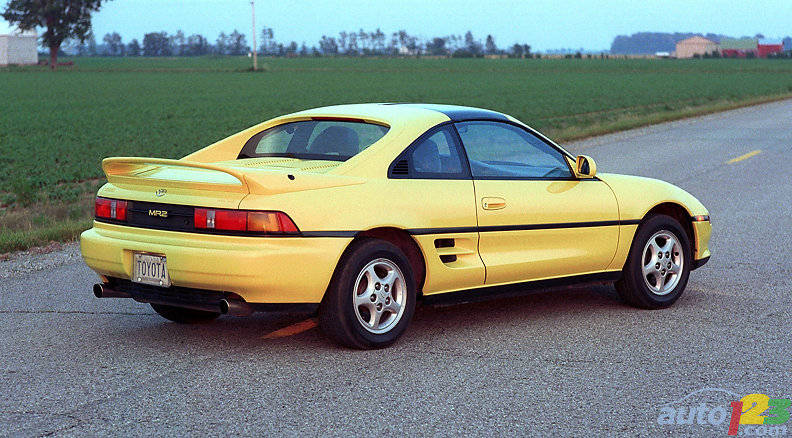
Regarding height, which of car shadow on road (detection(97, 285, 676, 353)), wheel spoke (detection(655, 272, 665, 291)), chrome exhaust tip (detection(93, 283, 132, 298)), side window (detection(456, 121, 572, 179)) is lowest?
car shadow on road (detection(97, 285, 676, 353))

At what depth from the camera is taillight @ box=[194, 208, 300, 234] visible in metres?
5.73

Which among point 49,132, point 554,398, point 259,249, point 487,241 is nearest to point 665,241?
point 487,241

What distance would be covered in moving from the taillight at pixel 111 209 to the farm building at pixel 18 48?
400ft

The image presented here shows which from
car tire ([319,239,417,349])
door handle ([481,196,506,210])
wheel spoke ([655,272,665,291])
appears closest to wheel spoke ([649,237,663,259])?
wheel spoke ([655,272,665,291])

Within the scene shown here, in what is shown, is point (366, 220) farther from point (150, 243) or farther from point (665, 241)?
point (665, 241)

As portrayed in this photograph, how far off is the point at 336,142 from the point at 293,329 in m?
1.16

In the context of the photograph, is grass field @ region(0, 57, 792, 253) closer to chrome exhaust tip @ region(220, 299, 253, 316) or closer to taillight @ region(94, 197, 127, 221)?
taillight @ region(94, 197, 127, 221)

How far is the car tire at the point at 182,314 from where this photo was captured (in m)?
6.86

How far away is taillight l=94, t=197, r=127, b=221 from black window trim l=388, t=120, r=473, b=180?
4.98ft

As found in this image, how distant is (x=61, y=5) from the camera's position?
118 m

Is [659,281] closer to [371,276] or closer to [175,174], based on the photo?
[371,276]

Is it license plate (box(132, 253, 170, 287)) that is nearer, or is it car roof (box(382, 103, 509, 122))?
license plate (box(132, 253, 170, 287))

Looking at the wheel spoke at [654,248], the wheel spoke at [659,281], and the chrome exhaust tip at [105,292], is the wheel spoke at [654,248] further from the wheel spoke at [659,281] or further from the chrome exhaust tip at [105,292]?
the chrome exhaust tip at [105,292]

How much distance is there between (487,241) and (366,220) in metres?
0.93
